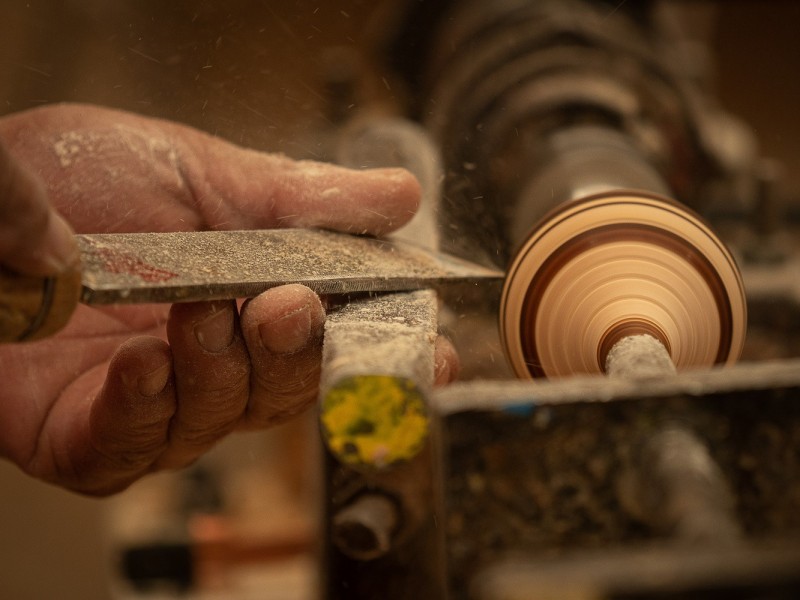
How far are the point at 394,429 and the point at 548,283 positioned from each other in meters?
0.42

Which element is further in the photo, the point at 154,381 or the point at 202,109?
the point at 202,109

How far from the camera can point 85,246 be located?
787mm

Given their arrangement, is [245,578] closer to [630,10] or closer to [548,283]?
[548,283]

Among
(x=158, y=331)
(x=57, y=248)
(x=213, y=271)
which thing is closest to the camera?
(x=57, y=248)

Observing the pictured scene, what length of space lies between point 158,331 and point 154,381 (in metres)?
0.30

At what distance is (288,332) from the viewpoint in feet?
2.79

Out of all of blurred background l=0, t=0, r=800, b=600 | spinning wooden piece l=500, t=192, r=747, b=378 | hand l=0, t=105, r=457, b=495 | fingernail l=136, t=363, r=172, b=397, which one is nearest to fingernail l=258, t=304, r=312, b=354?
hand l=0, t=105, r=457, b=495

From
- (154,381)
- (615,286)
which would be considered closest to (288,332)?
(154,381)

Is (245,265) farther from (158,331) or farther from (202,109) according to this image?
(202,109)

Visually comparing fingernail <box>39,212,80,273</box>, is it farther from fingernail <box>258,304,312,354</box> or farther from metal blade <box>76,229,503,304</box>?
fingernail <box>258,304,312,354</box>

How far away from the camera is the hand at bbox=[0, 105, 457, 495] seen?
3.04 feet

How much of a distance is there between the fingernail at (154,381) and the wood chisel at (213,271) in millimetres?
169

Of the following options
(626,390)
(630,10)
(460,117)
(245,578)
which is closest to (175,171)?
(460,117)

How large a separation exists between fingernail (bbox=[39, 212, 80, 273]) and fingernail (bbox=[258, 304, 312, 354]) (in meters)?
0.22
